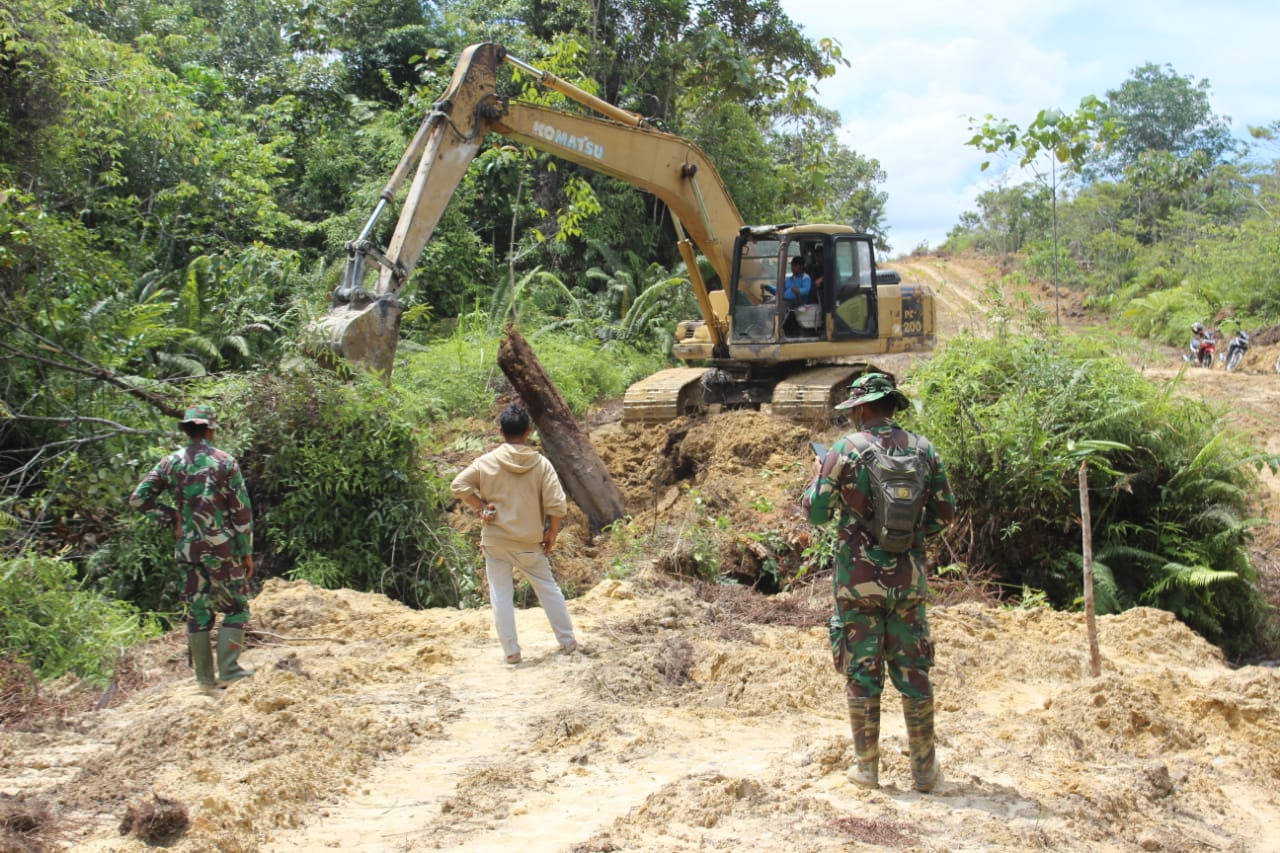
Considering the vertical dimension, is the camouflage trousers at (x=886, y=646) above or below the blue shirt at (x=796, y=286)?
below

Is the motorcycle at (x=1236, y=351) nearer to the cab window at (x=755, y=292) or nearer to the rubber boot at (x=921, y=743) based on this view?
the cab window at (x=755, y=292)

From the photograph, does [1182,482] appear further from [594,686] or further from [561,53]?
[561,53]

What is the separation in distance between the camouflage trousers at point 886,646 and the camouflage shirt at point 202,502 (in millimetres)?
3578

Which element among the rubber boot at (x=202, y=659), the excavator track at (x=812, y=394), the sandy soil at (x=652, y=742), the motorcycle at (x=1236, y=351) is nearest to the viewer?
→ the sandy soil at (x=652, y=742)

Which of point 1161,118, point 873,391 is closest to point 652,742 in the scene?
point 873,391

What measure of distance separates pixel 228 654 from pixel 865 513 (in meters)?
3.72

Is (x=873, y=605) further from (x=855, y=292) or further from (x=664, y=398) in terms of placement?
(x=664, y=398)

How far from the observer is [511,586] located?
6.98m

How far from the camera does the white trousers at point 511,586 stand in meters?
6.96

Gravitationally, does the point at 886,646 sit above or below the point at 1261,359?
below

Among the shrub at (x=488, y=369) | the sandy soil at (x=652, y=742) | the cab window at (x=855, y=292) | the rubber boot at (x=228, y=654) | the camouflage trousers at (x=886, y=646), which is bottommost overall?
the sandy soil at (x=652, y=742)

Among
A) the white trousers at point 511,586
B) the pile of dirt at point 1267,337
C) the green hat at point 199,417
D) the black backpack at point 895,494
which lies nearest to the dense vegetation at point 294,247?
the green hat at point 199,417

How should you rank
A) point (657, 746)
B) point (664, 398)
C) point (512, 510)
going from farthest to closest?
point (664, 398) < point (512, 510) < point (657, 746)

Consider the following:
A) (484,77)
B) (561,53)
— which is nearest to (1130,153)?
(561,53)
